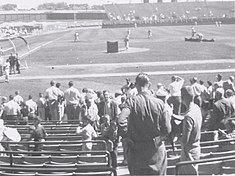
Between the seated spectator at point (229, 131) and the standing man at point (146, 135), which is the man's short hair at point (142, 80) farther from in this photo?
the seated spectator at point (229, 131)

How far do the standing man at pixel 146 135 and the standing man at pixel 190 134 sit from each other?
885 mm

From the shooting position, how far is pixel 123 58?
Result: 38.5 meters

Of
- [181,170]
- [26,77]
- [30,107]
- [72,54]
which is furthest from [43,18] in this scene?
[181,170]

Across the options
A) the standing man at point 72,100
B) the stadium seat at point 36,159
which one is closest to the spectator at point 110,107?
the standing man at point 72,100

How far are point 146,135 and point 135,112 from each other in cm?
36

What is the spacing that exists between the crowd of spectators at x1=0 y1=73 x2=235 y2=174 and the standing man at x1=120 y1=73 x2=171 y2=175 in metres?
0.01

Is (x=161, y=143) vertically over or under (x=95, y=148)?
over

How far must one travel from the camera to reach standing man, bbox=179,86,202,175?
7.13 m

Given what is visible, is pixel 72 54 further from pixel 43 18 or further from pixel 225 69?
pixel 43 18

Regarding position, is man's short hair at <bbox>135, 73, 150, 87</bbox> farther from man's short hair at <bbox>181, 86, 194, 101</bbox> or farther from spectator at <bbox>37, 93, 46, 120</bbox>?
spectator at <bbox>37, 93, 46, 120</bbox>

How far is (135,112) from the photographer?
6.29m

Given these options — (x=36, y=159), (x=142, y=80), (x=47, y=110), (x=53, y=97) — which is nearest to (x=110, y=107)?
(x=53, y=97)

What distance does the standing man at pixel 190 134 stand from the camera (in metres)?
7.13

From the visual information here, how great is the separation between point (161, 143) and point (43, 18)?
5801 inches
